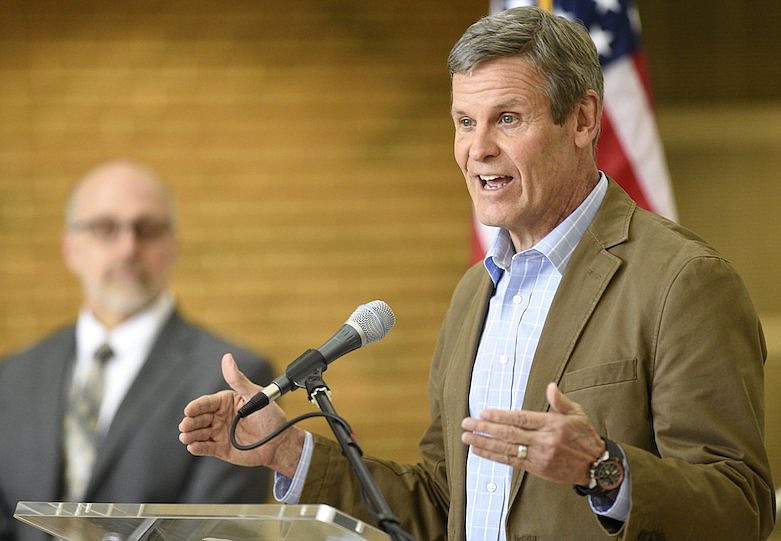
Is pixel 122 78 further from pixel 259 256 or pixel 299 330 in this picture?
pixel 299 330

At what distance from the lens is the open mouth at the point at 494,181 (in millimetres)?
1881

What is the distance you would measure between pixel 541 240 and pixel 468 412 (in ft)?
→ 1.05

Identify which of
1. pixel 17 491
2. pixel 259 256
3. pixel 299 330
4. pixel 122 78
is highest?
pixel 122 78

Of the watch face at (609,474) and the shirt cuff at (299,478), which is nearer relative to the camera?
the watch face at (609,474)

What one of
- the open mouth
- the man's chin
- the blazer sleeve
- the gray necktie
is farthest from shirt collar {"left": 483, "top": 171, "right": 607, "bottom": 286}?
the man's chin

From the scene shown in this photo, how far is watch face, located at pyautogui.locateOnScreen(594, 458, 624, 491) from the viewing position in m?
1.48

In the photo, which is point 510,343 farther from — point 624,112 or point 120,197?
point 120,197

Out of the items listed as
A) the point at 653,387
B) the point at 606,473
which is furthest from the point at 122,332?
the point at 606,473

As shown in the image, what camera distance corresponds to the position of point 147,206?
3.94 metres

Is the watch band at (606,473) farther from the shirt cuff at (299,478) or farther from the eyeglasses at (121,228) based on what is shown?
the eyeglasses at (121,228)

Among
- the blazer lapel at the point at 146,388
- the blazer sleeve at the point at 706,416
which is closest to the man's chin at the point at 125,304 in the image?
the blazer lapel at the point at 146,388

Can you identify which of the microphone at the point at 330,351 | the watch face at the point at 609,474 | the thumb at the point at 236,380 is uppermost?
the microphone at the point at 330,351

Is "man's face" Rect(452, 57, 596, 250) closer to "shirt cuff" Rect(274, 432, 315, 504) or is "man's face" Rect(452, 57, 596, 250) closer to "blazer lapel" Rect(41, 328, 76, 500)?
"shirt cuff" Rect(274, 432, 315, 504)

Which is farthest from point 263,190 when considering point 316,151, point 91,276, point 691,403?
point 691,403
